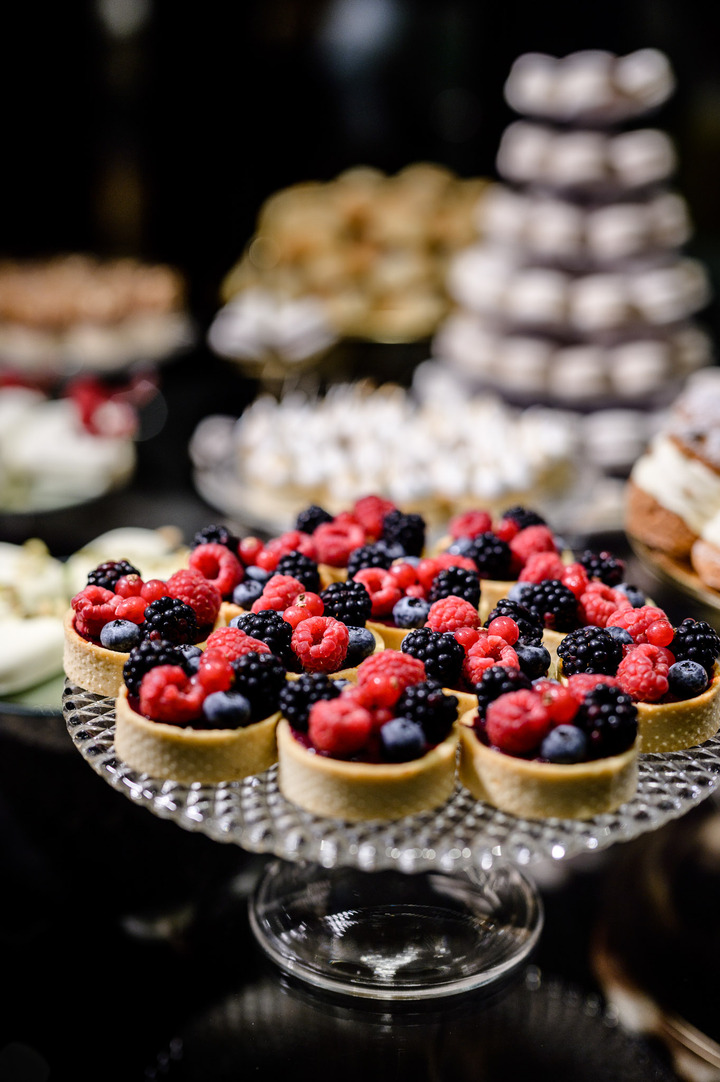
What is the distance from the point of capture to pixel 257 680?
169 centimetres

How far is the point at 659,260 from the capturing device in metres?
4.04

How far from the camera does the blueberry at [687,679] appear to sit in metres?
1.76

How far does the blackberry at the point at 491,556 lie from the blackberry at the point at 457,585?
0.13 m

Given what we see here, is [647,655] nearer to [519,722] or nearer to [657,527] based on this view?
[519,722]

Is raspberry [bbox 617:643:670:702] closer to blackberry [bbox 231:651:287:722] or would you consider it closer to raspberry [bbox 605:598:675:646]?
raspberry [bbox 605:598:675:646]

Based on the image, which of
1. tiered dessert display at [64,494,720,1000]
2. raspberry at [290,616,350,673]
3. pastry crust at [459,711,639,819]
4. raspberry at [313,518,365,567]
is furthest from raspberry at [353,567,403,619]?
pastry crust at [459,711,639,819]

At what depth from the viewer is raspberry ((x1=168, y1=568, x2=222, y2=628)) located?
1.95 meters

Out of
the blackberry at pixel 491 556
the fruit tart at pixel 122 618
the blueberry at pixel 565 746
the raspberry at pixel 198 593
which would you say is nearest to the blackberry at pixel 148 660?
the fruit tart at pixel 122 618

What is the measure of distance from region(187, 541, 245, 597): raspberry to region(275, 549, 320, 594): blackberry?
0.09m

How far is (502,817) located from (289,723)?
1.16 feet

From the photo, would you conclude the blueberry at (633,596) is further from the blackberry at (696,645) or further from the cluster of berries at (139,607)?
the cluster of berries at (139,607)

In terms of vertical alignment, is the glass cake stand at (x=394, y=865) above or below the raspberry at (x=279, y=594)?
below

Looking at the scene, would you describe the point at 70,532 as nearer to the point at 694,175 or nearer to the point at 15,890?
the point at 15,890

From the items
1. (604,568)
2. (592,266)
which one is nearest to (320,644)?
(604,568)
